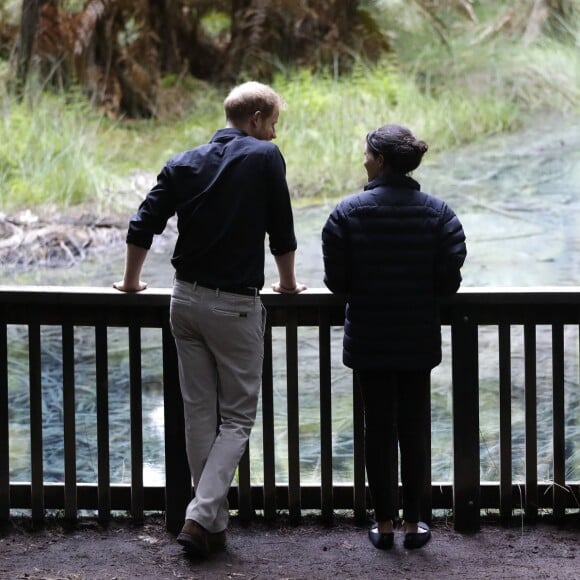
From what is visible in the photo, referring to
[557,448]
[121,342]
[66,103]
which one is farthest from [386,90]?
[557,448]

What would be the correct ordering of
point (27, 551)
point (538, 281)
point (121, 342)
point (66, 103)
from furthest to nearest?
point (66, 103) < point (538, 281) < point (121, 342) < point (27, 551)

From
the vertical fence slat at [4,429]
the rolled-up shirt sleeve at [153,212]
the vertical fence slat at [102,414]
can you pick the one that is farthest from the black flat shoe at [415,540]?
the vertical fence slat at [4,429]

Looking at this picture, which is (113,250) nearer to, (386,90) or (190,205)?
(386,90)

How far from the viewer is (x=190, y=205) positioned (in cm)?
309

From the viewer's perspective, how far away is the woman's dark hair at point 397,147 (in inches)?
122

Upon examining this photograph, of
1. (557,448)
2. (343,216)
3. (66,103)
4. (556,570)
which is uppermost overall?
(66,103)

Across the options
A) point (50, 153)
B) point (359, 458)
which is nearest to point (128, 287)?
point (359, 458)

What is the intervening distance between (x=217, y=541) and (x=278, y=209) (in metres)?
1.03

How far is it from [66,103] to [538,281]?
6020 mm

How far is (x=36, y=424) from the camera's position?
350cm

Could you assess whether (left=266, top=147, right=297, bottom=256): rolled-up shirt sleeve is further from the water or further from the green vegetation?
the green vegetation

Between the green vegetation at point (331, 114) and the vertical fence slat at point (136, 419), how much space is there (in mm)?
7689

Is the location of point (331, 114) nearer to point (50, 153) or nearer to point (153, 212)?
point (50, 153)

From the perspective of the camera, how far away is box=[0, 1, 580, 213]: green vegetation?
37.6ft
